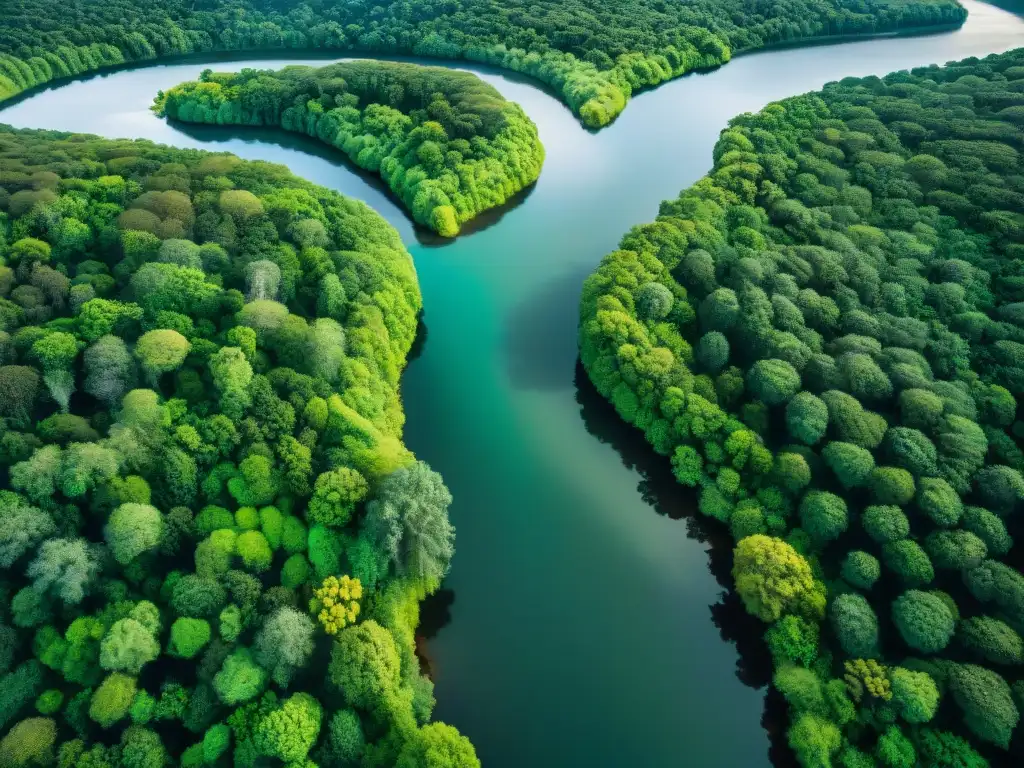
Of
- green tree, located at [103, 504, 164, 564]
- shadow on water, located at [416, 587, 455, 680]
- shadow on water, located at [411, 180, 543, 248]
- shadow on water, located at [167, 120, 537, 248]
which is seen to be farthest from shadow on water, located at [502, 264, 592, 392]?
green tree, located at [103, 504, 164, 564]

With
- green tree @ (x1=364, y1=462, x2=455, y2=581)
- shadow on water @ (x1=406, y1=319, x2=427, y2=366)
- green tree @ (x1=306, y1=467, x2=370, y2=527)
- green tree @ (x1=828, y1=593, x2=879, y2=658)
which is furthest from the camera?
shadow on water @ (x1=406, y1=319, x2=427, y2=366)

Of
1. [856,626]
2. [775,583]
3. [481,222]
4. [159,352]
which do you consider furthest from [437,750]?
[481,222]

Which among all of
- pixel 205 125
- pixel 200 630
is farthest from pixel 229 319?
pixel 205 125

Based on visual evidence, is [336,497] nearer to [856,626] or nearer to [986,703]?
[856,626]

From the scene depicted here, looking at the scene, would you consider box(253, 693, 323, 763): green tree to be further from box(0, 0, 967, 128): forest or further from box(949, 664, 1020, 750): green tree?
box(0, 0, 967, 128): forest

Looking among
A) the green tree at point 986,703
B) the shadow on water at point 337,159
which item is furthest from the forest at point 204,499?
the green tree at point 986,703

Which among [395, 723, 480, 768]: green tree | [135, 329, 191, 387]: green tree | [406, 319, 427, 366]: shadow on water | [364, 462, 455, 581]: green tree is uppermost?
[135, 329, 191, 387]: green tree

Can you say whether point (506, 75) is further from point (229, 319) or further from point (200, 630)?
point (200, 630)
